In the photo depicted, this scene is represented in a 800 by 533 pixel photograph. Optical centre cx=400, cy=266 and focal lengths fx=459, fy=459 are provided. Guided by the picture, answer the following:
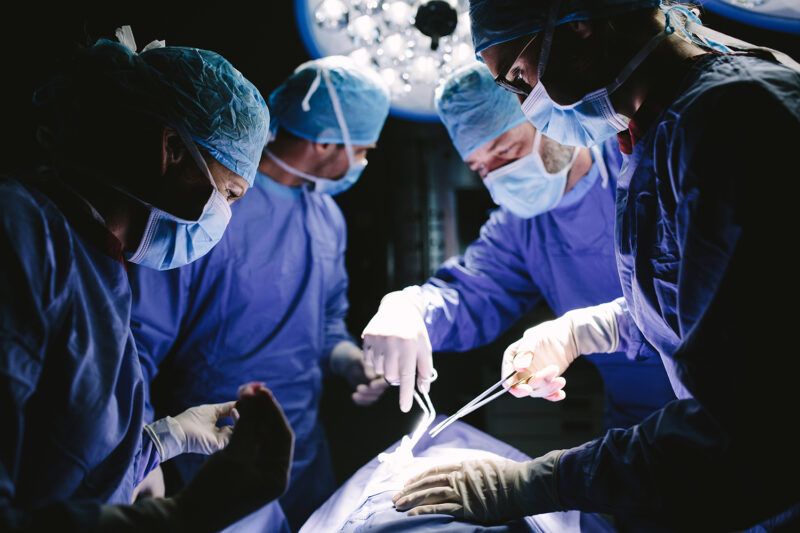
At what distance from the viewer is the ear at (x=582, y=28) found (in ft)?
3.64

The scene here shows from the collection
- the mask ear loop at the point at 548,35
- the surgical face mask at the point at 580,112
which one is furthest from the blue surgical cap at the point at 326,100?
the mask ear loop at the point at 548,35

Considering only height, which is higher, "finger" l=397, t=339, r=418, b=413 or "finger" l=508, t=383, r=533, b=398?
"finger" l=508, t=383, r=533, b=398

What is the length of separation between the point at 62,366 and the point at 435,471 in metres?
1.00

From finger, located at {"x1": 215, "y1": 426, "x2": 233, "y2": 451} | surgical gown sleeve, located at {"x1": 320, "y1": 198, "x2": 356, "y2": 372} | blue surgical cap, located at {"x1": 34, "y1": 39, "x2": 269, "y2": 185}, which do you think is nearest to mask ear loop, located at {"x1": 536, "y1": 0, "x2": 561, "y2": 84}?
blue surgical cap, located at {"x1": 34, "y1": 39, "x2": 269, "y2": 185}

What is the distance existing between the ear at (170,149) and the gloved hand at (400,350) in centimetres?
85

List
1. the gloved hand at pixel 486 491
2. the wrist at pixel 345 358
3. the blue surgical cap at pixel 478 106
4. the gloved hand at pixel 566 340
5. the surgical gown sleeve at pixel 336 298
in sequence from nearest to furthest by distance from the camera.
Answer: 1. the gloved hand at pixel 486 491
2. the gloved hand at pixel 566 340
3. the blue surgical cap at pixel 478 106
4. the wrist at pixel 345 358
5. the surgical gown sleeve at pixel 336 298

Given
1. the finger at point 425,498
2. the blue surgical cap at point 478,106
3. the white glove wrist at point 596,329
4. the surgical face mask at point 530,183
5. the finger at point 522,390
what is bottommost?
the finger at point 425,498

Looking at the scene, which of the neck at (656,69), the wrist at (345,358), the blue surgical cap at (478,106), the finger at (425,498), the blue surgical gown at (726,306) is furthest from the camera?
the wrist at (345,358)

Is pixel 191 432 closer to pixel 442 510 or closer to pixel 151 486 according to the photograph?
pixel 151 486

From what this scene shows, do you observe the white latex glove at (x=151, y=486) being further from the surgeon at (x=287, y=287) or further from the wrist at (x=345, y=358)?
the wrist at (x=345, y=358)

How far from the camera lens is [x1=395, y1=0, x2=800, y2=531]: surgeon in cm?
80

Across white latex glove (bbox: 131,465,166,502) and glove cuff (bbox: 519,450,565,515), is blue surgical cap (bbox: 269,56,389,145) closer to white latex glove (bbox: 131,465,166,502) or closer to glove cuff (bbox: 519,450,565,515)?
white latex glove (bbox: 131,465,166,502)

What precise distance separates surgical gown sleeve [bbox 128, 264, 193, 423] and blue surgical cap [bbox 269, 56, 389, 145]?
2.71ft

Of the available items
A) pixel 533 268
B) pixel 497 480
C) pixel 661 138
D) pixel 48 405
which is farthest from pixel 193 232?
pixel 533 268
